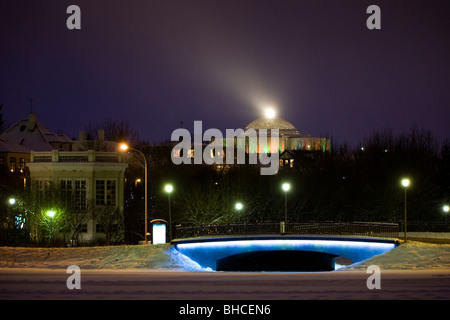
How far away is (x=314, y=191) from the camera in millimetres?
66812

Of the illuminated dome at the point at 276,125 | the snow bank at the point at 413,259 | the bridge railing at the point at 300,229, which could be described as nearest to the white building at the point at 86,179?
the bridge railing at the point at 300,229

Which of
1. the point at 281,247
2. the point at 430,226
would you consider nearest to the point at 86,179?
the point at 281,247

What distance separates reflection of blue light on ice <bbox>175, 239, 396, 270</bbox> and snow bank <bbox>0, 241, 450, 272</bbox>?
423 centimetres

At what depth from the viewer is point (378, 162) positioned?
260 ft

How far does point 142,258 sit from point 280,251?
43.3ft

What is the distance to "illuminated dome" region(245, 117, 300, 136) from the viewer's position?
155 m

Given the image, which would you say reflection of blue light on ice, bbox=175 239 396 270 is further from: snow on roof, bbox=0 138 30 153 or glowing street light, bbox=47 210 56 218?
snow on roof, bbox=0 138 30 153

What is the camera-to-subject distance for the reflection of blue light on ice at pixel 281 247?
3678 centimetres

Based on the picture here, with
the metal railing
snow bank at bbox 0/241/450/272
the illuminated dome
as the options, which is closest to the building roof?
the metal railing

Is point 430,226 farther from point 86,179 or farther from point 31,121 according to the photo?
point 31,121

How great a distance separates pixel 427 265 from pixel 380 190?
42.3 metres

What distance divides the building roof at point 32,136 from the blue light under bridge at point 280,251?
62.4 meters
